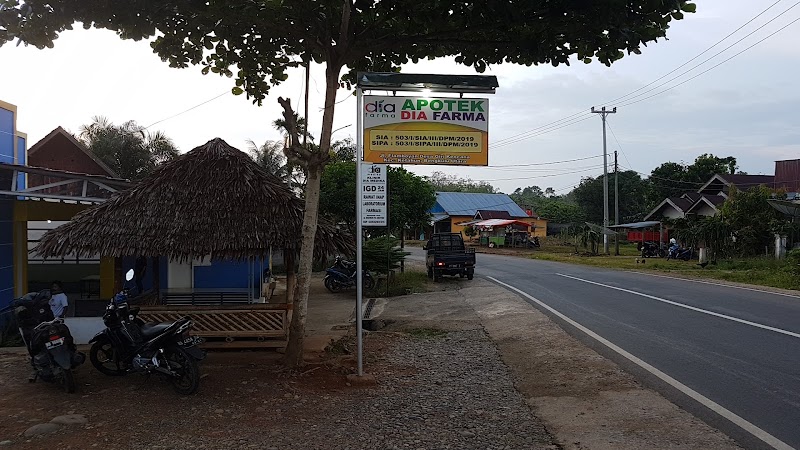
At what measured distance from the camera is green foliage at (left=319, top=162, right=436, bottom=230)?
73.8ft

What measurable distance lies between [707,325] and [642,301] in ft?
11.5

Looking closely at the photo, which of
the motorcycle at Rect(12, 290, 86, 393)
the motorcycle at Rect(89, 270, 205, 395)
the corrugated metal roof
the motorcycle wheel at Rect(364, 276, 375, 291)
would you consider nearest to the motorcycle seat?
the motorcycle at Rect(89, 270, 205, 395)

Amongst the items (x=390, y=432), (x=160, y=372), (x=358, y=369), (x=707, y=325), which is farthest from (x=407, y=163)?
(x=707, y=325)

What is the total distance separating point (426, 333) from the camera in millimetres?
10953

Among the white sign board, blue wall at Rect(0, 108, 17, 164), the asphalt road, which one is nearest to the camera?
the asphalt road

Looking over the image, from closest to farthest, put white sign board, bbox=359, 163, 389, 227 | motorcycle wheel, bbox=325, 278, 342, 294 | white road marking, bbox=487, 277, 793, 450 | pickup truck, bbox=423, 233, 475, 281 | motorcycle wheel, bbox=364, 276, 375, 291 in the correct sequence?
white road marking, bbox=487, 277, 793, 450 < white sign board, bbox=359, 163, 389, 227 < motorcycle wheel, bbox=364, 276, 375, 291 < motorcycle wheel, bbox=325, 278, 342, 294 < pickup truck, bbox=423, 233, 475, 281

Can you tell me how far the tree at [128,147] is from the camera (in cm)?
3152

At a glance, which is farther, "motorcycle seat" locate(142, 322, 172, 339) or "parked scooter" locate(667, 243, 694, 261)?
"parked scooter" locate(667, 243, 694, 261)

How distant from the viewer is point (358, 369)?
7566 mm

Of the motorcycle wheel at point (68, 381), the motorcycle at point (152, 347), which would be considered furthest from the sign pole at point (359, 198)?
the motorcycle wheel at point (68, 381)

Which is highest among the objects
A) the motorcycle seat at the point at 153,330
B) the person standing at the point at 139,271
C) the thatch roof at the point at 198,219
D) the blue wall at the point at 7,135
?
the blue wall at the point at 7,135

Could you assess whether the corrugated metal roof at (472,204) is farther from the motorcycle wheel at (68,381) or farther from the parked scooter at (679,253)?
the motorcycle wheel at (68,381)

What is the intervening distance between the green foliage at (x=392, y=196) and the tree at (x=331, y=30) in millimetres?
13692

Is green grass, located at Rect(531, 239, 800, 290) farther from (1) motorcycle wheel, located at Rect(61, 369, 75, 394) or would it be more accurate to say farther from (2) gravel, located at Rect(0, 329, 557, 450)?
(1) motorcycle wheel, located at Rect(61, 369, 75, 394)
